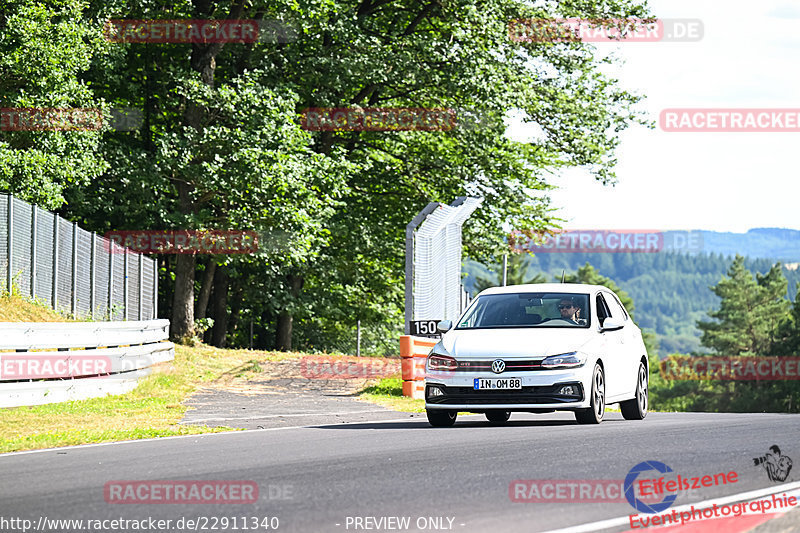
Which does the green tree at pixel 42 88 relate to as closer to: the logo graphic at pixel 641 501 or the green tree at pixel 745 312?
the logo graphic at pixel 641 501

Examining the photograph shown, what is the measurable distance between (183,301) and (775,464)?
24.7 meters

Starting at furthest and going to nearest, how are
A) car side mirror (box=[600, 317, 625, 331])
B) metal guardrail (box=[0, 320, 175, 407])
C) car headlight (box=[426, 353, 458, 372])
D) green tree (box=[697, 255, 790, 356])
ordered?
green tree (box=[697, 255, 790, 356]) < metal guardrail (box=[0, 320, 175, 407]) < car side mirror (box=[600, 317, 625, 331]) < car headlight (box=[426, 353, 458, 372])

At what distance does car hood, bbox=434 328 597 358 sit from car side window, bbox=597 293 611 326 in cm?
88

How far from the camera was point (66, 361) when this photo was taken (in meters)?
16.8

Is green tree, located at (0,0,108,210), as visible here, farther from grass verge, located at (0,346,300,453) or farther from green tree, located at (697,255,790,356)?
green tree, located at (697,255,790,356)

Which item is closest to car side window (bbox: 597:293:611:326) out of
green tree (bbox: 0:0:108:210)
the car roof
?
the car roof

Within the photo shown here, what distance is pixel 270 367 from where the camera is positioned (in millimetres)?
26484

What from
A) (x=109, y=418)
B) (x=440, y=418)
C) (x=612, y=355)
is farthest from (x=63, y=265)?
(x=612, y=355)

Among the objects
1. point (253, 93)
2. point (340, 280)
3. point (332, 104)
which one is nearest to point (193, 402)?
point (253, 93)

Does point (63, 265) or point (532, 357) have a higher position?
point (63, 265)

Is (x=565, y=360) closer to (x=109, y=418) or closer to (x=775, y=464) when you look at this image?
(x=775, y=464)

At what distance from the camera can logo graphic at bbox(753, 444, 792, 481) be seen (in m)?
9.02

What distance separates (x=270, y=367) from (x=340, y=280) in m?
14.4

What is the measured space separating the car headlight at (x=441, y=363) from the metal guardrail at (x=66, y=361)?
5.80 metres
